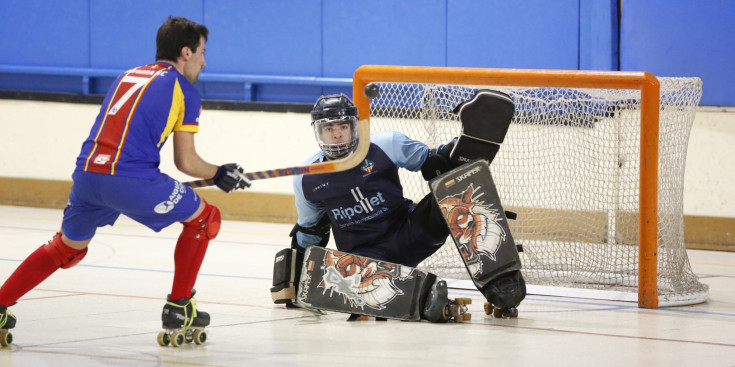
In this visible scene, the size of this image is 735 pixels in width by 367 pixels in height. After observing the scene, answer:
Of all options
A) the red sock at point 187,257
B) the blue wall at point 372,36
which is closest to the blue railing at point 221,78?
the blue wall at point 372,36

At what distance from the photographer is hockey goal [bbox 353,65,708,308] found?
16.2ft

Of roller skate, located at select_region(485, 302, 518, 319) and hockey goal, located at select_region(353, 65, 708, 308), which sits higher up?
hockey goal, located at select_region(353, 65, 708, 308)

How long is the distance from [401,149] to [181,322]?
55.0 inches

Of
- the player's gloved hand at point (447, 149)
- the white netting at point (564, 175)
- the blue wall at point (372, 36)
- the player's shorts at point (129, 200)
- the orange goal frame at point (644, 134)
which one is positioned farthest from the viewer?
the blue wall at point (372, 36)

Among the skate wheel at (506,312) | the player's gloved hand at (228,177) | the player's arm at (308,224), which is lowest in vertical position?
the skate wheel at (506,312)

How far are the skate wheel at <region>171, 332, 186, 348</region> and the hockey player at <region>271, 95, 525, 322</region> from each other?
90 cm

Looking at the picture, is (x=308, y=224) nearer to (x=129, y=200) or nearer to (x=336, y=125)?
(x=336, y=125)

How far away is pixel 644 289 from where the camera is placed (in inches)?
192

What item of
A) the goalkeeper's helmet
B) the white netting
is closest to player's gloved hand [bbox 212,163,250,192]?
the goalkeeper's helmet

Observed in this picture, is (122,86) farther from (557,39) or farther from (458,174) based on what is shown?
(557,39)

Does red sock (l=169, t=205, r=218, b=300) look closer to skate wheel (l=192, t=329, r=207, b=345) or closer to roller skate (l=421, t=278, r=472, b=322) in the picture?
skate wheel (l=192, t=329, r=207, b=345)

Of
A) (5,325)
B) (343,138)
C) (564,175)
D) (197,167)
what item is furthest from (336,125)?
(564,175)

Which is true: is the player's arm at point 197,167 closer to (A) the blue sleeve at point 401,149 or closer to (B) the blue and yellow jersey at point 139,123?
(B) the blue and yellow jersey at point 139,123

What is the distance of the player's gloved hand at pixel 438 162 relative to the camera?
4707mm
